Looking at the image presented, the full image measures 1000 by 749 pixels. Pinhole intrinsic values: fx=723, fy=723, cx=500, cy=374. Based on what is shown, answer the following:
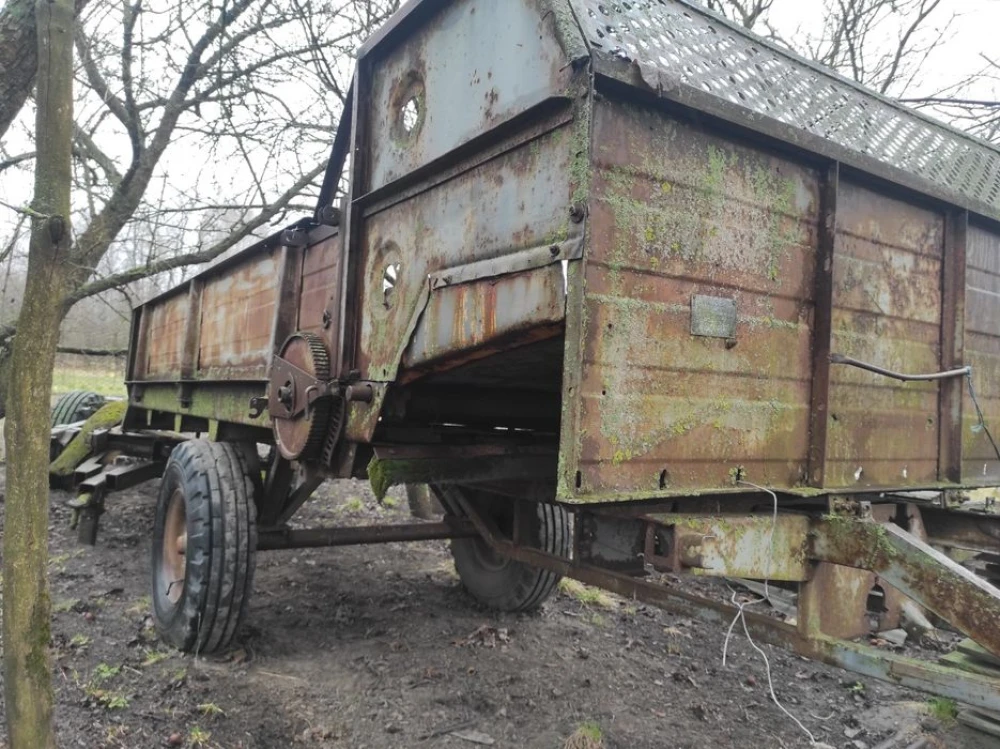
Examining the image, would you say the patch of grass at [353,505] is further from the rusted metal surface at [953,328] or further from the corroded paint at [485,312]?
the rusted metal surface at [953,328]

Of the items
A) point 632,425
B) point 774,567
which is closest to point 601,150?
point 632,425

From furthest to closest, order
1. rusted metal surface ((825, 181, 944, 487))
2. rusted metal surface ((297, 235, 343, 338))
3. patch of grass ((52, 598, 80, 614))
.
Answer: patch of grass ((52, 598, 80, 614)) < rusted metal surface ((297, 235, 343, 338)) < rusted metal surface ((825, 181, 944, 487))

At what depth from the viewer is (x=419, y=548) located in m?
6.39

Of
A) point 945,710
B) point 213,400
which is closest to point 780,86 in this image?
point 945,710

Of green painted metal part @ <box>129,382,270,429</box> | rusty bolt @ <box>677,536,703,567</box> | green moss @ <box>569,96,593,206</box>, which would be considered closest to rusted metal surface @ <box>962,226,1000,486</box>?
rusty bolt @ <box>677,536,703,567</box>

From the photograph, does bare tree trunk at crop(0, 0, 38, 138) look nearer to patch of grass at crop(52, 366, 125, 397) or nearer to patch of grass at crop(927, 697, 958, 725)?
patch of grass at crop(927, 697, 958, 725)

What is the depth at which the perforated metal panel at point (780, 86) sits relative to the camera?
2066mm

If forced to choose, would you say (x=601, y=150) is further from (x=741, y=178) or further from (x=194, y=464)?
(x=194, y=464)

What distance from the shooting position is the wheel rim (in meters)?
4.08

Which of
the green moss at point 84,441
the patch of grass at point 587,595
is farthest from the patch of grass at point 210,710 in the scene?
the green moss at point 84,441

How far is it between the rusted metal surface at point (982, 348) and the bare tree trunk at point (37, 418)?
326cm

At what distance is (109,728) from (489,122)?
112 inches

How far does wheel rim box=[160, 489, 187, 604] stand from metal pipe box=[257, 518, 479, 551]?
566 millimetres

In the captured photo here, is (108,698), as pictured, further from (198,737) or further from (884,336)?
(884,336)
